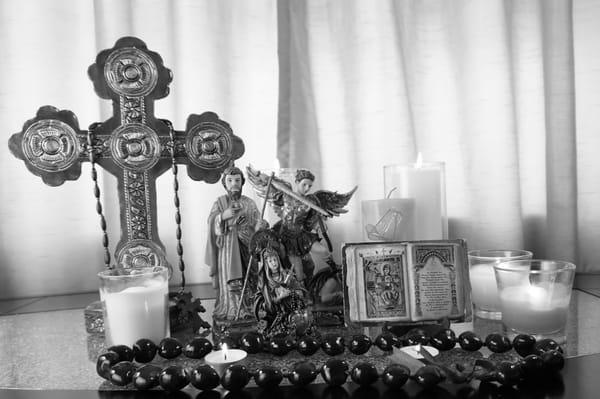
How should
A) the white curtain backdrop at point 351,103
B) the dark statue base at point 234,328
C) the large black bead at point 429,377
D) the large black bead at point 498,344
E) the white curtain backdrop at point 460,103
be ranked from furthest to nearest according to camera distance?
the white curtain backdrop at point 460,103 < the white curtain backdrop at point 351,103 < the dark statue base at point 234,328 < the large black bead at point 498,344 < the large black bead at point 429,377

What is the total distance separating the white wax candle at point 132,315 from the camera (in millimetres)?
768

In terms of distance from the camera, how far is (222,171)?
37.7 inches

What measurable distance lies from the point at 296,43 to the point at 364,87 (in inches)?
8.4

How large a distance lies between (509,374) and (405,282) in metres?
0.24

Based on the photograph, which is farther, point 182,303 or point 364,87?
point 364,87

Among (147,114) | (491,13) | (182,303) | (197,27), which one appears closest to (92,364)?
(182,303)

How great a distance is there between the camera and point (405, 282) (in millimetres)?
819

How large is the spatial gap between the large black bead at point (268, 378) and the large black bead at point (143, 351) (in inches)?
7.4

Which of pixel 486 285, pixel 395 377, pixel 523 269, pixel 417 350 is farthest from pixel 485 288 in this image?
pixel 395 377

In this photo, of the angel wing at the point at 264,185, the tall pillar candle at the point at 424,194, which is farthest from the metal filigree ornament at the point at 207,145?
the tall pillar candle at the point at 424,194

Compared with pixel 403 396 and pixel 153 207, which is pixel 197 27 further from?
Answer: pixel 403 396

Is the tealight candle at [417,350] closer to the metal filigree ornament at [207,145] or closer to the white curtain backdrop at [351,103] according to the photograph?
the metal filigree ornament at [207,145]

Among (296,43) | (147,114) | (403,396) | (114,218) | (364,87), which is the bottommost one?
(403,396)

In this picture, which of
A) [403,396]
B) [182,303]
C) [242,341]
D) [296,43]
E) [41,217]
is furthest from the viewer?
[296,43]
